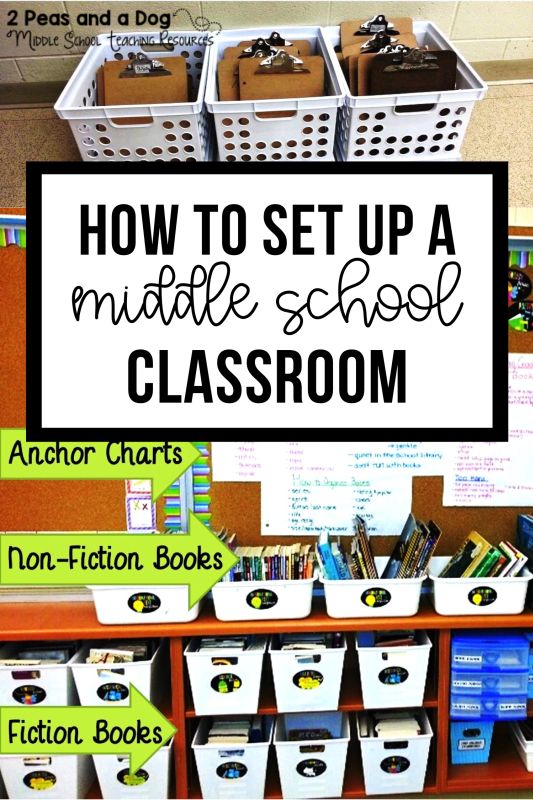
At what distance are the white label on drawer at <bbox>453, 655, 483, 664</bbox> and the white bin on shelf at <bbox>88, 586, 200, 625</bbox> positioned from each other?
2.74 ft

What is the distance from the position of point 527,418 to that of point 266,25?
1.46 m

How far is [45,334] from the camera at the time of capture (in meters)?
1.66

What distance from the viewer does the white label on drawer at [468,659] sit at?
2295mm

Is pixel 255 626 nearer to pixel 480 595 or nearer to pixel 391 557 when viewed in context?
pixel 391 557

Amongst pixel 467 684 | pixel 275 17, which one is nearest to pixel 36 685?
pixel 467 684

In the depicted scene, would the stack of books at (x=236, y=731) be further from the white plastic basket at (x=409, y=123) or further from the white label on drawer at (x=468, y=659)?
the white plastic basket at (x=409, y=123)

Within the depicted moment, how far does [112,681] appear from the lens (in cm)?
229

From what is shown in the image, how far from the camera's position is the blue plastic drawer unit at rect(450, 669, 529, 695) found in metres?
2.30

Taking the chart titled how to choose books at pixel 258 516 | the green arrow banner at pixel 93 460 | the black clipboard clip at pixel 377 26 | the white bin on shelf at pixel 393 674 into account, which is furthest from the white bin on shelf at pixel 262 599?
the black clipboard clip at pixel 377 26

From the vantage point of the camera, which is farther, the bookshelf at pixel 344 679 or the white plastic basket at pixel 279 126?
the bookshelf at pixel 344 679

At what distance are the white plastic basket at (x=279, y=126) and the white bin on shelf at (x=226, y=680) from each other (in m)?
1.46

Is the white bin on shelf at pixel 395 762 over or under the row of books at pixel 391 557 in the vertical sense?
under

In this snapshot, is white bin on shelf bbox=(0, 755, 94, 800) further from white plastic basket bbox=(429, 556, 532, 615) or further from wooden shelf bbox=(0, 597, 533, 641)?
white plastic basket bbox=(429, 556, 532, 615)

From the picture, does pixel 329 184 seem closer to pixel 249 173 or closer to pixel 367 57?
pixel 249 173
